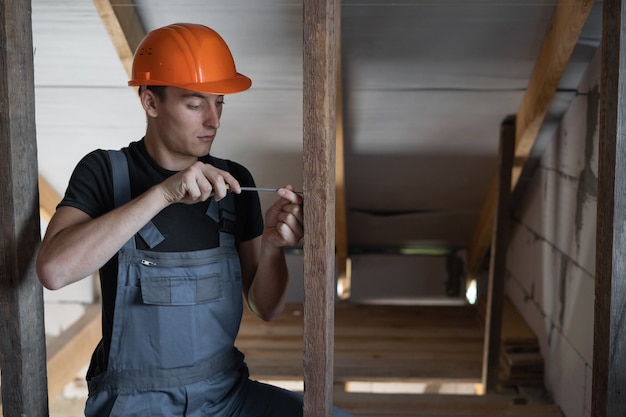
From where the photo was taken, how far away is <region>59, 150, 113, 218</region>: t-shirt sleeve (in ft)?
5.68

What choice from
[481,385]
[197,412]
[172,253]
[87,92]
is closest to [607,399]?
[197,412]

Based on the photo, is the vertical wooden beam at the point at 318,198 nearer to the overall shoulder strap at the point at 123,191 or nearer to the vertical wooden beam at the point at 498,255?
the overall shoulder strap at the point at 123,191

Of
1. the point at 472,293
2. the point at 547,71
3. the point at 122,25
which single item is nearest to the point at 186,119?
the point at 122,25

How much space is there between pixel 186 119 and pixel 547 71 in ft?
5.92

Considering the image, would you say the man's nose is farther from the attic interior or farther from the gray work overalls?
the attic interior

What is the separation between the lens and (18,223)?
172 centimetres

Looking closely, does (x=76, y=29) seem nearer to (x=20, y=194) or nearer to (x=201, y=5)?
(x=201, y=5)

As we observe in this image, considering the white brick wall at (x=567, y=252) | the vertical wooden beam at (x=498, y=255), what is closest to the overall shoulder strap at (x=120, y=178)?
the white brick wall at (x=567, y=252)

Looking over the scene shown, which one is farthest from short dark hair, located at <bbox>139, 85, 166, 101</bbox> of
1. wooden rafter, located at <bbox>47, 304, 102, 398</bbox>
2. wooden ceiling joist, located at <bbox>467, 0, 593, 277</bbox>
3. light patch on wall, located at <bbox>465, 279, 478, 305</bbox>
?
light patch on wall, located at <bbox>465, 279, 478, 305</bbox>

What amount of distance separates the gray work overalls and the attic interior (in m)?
0.62

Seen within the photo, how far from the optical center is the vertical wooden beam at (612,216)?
1.73 m

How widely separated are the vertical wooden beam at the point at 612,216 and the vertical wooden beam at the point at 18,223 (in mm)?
1403

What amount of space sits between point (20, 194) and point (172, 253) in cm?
39

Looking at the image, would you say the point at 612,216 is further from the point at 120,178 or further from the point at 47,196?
the point at 47,196
